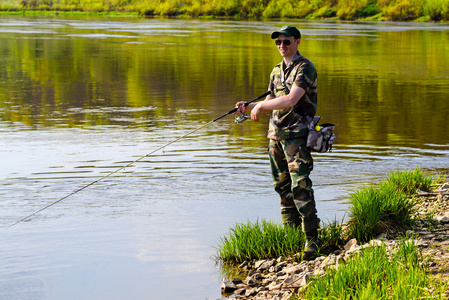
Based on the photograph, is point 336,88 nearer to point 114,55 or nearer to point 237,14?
point 114,55

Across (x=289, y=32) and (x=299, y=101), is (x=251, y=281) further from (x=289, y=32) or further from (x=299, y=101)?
(x=289, y=32)

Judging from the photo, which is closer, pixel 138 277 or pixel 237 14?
pixel 138 277

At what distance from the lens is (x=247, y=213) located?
22.7 ft

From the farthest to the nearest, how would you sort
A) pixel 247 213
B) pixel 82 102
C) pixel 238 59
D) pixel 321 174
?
pixel 238 59, pixel 82 102, pixel 321 174, pixel 247 213

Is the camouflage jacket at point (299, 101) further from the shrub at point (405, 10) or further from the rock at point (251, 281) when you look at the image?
the shrub at point (405, 10)

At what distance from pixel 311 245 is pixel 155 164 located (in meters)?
4.36

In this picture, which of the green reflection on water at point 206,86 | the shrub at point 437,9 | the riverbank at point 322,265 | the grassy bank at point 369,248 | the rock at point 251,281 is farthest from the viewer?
the shrub at point 437,9

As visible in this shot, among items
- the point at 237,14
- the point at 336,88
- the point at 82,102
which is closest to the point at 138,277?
the point at 82,102

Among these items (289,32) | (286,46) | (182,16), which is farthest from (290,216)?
(182,16)

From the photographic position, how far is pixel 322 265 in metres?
4.75

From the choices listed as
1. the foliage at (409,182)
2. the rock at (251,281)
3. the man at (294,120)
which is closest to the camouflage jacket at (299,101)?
the man at (294,120)

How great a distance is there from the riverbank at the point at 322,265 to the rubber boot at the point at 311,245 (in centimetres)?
7

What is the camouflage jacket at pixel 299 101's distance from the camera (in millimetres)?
4891

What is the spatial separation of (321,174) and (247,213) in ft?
6.31
